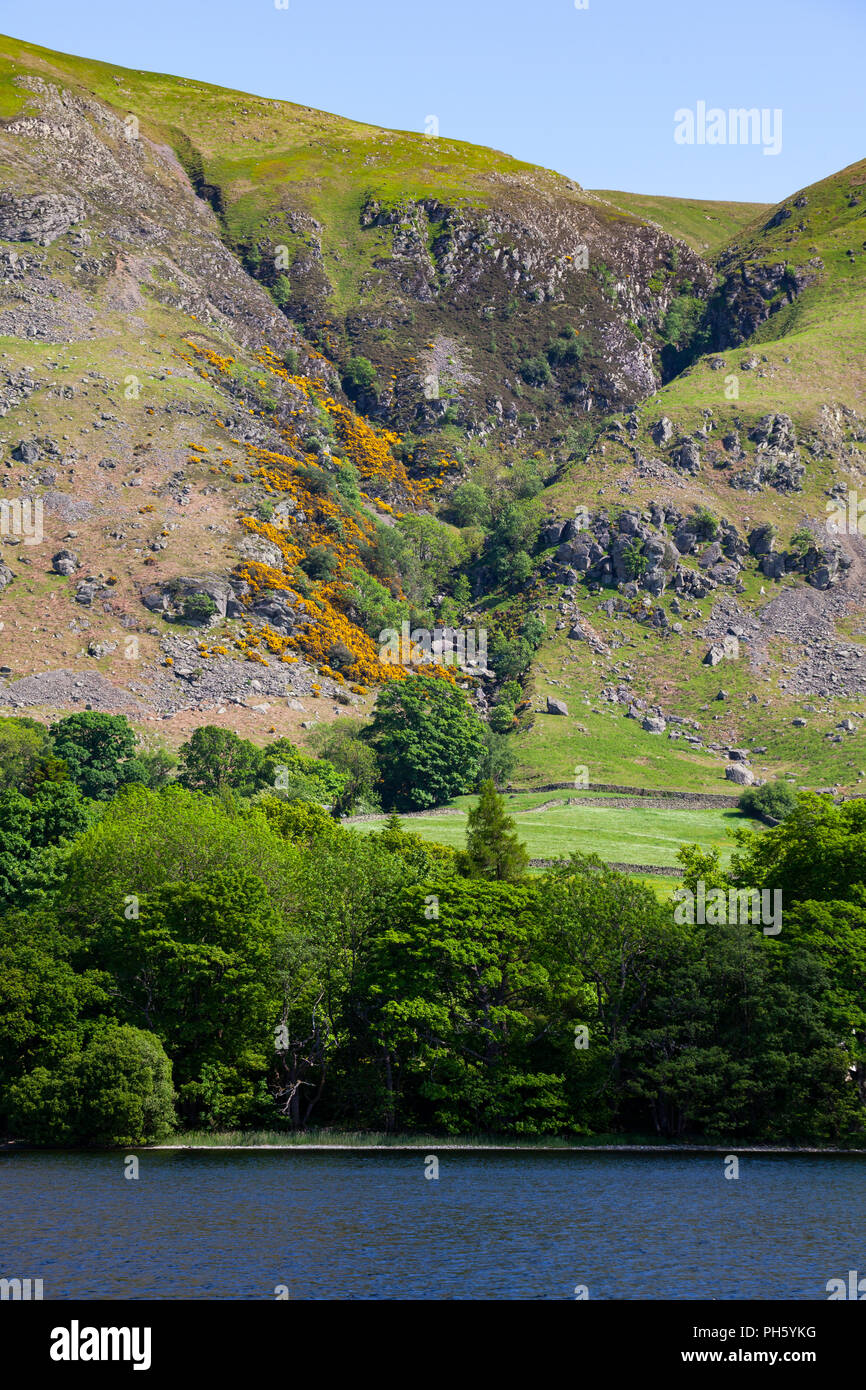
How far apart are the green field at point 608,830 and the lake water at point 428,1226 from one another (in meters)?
72.3

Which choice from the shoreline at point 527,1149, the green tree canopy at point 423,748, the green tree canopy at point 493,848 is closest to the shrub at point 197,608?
the green tree canopy at point 423,748

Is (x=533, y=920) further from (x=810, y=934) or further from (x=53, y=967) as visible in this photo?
(x=53, y=967)

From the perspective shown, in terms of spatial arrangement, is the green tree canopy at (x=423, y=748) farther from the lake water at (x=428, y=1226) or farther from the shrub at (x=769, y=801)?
the lake water at (x=428, y=1226)

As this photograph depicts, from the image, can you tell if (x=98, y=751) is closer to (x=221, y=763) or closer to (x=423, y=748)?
(x=221, y=763)

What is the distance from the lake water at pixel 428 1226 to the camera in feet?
131

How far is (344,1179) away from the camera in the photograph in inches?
2240

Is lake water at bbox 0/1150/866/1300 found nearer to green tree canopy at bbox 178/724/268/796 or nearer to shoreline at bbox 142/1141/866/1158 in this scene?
shoreline at bbox 142/1141/866/1158

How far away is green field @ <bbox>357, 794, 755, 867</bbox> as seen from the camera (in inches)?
5381

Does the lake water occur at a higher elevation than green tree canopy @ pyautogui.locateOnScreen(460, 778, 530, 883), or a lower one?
lower

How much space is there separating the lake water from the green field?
2847 inches

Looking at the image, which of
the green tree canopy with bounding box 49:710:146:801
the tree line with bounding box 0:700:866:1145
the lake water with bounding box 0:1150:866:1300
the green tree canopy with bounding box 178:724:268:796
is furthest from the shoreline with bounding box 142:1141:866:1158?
the green tree canopy with bounding box 49:710:146:801
